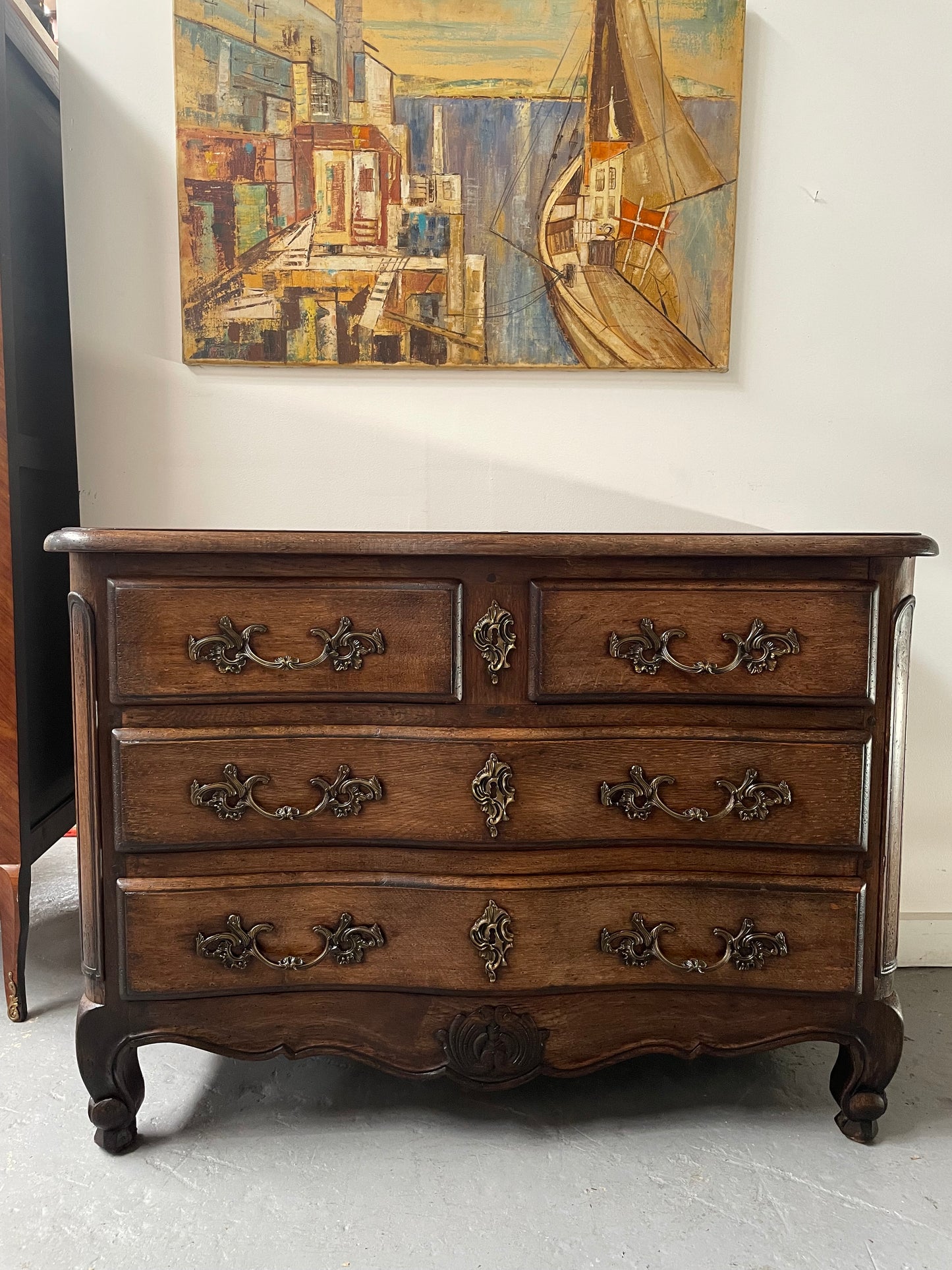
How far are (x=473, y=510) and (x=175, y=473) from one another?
734 mm

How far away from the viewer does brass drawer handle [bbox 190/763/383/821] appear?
1.30m

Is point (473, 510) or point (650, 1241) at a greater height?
point (473, 510)

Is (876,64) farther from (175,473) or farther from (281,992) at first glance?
(281,992)

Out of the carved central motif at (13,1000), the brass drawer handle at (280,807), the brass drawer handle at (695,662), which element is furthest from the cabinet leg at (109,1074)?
the brass drawer handle at (695,662)

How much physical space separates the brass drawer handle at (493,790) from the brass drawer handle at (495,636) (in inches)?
6.1

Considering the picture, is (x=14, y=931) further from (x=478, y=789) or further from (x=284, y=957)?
(x=478, y=789)

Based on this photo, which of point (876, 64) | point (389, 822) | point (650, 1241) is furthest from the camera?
point (876, 64)

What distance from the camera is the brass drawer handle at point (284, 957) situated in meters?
1.32

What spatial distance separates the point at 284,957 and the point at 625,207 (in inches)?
69.8

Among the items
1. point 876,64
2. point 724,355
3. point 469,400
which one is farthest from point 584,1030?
point 876,64

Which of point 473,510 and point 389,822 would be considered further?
point 473,510

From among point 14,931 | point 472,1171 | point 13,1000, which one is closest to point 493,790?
point 472,1171

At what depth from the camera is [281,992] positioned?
135cm

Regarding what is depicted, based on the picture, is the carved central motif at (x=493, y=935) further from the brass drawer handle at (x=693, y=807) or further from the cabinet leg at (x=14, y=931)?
the cabinet leg at (x=14, y=931)
